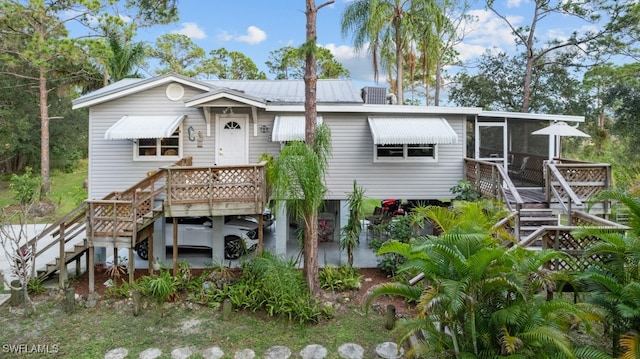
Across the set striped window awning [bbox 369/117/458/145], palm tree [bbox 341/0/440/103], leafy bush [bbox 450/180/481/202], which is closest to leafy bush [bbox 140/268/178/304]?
striped window awning [bbox 369/117/458/145]

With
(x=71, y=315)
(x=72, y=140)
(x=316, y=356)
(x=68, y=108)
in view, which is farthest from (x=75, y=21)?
(x=316, y=356)

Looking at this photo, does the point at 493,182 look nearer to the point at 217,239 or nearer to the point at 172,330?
the point at 217,239

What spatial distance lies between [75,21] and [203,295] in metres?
18.3

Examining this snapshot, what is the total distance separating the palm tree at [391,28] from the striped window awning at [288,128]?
5.93 metres

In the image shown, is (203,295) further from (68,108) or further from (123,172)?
(68,108)

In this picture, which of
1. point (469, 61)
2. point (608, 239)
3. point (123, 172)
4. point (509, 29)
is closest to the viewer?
point (608, 239)

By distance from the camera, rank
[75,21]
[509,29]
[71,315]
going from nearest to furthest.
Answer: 1. [71,315]
2. [75,21]
3. [509,29]

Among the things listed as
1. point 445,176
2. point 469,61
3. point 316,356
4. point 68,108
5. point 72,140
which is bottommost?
point 316,356

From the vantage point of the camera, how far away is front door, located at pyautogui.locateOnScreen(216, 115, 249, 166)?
11.7 meters

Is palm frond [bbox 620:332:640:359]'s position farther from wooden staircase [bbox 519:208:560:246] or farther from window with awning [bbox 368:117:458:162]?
window with awning [bbox 368:117:458:162]

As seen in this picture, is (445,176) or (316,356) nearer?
(316,356)

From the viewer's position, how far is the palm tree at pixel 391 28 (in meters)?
15.7

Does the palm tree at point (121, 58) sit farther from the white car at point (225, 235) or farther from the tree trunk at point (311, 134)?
the tree trunk at point (311, 134)

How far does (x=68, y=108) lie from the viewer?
28.1 m
